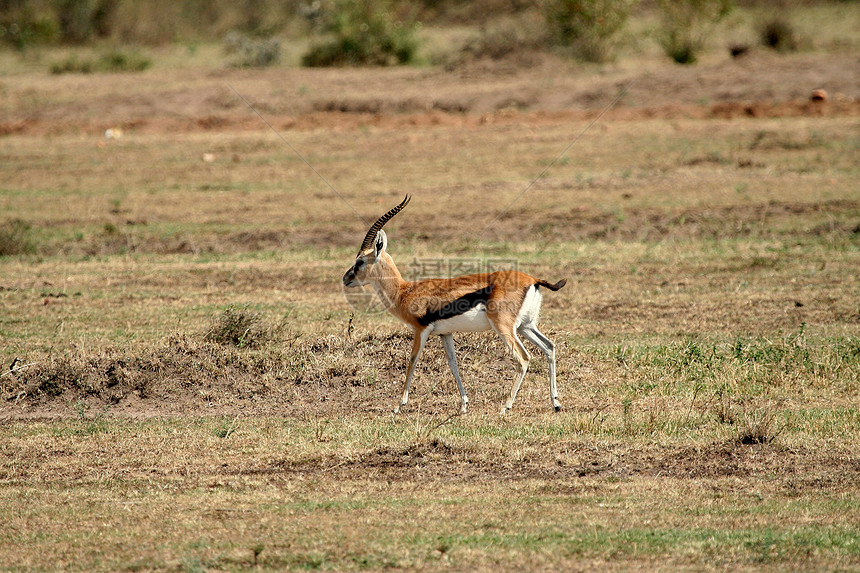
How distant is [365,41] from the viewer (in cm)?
3106

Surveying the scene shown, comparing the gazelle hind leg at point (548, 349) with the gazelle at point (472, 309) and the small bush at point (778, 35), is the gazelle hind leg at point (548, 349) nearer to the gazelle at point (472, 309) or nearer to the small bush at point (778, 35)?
the gazelle at point (472, 309)

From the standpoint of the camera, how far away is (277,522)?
6.21 m

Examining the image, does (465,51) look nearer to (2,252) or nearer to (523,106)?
(523,106)

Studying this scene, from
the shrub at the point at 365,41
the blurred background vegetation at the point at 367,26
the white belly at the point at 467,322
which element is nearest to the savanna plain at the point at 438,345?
the white belly at the point at 467,322

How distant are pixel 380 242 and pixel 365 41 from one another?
2343 cm

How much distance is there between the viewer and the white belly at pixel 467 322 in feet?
26.7

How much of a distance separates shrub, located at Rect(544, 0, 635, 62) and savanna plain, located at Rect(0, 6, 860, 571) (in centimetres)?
466

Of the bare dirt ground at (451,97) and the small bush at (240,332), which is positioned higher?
the bare dirt ground at (451,97)

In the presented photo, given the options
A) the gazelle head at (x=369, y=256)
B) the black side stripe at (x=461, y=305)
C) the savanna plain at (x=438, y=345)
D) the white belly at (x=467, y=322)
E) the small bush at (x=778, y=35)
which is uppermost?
the small bush at (x=778, y=35)

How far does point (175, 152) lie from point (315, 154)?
3365 millimetres

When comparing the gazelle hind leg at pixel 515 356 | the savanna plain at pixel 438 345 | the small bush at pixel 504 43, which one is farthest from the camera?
the small bush at pixel 504 43

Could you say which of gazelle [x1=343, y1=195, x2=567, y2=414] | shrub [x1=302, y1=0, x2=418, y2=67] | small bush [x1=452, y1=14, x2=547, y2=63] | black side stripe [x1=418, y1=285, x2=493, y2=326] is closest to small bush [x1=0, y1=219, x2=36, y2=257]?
gazelle [x1=343, y1=195, x2=567, y2=414]

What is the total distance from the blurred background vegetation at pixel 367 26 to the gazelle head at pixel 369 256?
71.5 ft

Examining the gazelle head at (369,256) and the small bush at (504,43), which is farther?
the small bush at (504,43)
